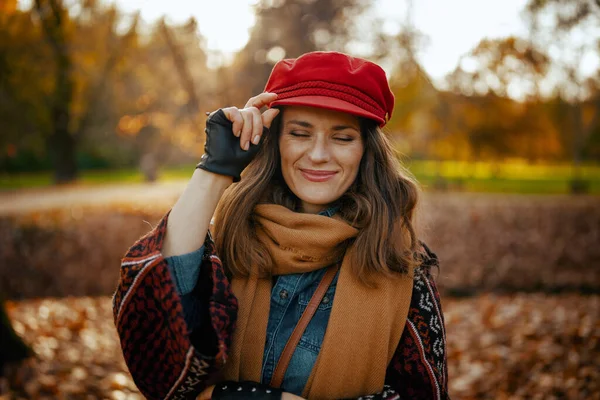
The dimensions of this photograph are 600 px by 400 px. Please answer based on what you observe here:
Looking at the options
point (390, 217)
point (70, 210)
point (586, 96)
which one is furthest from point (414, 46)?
point (586, 96)

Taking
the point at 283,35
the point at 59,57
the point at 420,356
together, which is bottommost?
the point at 420,356

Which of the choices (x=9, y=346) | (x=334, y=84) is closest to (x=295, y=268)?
(x=334, y=84)

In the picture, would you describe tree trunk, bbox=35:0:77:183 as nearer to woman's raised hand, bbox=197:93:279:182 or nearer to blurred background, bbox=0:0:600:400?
blurred background, bbox=0:0:600:400

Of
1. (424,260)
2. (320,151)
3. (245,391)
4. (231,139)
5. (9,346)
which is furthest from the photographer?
(9,346)

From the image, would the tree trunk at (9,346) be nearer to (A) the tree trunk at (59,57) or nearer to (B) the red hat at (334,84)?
(A) the tree trunk at (59,57)

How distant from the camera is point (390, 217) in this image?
2.02 meters

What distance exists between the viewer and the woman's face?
1.95 m

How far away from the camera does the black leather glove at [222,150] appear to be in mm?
1775

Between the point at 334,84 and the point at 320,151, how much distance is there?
0.27 metres

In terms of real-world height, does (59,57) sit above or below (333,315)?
above

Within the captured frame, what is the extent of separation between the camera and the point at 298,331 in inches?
73.4

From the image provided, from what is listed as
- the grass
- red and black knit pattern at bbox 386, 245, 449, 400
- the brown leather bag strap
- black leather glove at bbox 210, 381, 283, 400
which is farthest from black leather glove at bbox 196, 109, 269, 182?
the grass

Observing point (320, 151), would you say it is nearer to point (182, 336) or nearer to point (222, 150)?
point (222, 150)

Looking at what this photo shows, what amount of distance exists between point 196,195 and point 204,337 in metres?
0.50
